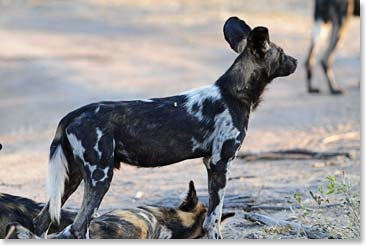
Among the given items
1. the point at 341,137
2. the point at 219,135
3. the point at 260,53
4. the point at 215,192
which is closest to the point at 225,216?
the point at 215,192

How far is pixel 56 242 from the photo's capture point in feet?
13.6

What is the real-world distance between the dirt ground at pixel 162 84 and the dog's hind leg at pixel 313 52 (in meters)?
0.20

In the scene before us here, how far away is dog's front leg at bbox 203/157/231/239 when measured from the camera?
4641mm

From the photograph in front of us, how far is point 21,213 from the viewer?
481cm

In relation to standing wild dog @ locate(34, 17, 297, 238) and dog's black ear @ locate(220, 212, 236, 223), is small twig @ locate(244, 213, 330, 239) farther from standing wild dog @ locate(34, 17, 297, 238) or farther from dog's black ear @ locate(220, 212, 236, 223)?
standing wild dog @ locate(34, 17, 297, 238)

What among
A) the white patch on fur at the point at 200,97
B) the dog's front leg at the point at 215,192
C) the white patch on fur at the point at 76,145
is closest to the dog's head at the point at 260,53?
the white patch on fur at the point at 200,97

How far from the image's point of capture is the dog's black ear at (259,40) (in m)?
4.56

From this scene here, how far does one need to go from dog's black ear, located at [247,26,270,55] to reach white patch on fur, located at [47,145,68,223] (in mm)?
1082

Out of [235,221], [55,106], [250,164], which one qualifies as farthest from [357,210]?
[55,106]

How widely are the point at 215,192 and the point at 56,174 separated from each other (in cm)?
80

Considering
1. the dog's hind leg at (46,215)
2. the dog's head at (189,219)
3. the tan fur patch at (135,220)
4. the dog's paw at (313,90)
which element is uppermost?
the dog's hind leg at (46,215)

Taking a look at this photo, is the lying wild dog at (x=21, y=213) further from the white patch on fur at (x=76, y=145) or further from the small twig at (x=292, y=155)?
the small twig at (x=292, y=155)

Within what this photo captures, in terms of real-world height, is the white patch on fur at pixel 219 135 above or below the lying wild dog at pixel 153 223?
above

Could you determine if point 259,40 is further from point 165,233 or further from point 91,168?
point 165,233
